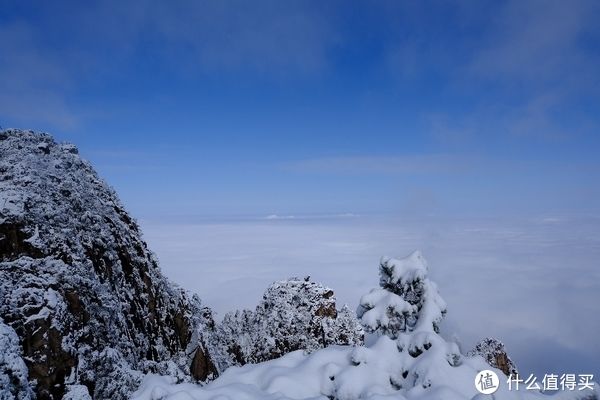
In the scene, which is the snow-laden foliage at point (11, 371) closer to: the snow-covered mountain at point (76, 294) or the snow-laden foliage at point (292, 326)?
the snow-covered mountain at point (76, 294)

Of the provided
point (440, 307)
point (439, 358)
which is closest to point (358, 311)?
point (440, 307)

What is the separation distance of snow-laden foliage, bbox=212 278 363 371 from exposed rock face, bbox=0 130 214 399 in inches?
617

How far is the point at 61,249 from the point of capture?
10.8 metres

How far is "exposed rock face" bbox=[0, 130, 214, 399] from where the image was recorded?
8875 millimetres

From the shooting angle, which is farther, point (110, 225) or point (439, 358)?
point (110, 225)

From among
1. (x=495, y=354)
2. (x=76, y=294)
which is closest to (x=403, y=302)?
(x=76, y=294)

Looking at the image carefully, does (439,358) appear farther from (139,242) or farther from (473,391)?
(139,242)

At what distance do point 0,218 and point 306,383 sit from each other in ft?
28.8

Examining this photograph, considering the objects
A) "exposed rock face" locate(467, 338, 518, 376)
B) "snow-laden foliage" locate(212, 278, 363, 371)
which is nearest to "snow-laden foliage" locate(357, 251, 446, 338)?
"snow-laden foliage" locate(212, 278, 363, 371)

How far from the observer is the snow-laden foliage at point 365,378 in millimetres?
6785

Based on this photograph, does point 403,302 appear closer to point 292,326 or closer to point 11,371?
point 11,371

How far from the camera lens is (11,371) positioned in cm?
736

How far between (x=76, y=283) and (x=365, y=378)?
312 inches

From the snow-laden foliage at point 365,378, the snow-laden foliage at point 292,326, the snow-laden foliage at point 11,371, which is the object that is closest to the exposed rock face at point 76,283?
the snow-laden foliage at point 11,371
